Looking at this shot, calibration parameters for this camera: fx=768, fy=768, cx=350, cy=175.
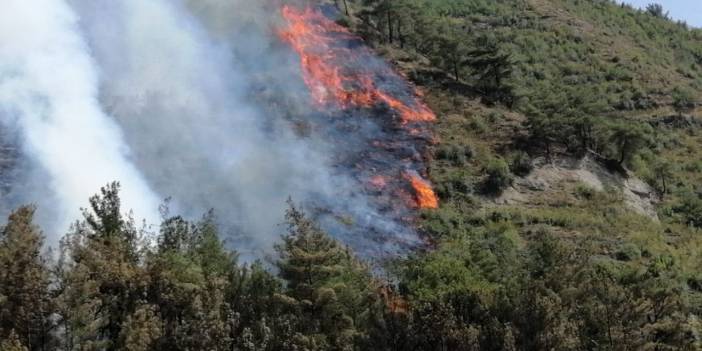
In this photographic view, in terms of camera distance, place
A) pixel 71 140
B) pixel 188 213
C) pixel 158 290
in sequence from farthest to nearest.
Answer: pixel 71 140 → pixel 188 213 → pixel 158 290

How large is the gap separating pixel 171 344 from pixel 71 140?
3009cm

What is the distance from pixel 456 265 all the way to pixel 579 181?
100 feet

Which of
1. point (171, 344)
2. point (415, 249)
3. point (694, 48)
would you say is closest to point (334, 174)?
point (415, 249)

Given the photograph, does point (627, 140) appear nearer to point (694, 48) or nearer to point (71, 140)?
point (71, 140)

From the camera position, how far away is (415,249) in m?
54.6

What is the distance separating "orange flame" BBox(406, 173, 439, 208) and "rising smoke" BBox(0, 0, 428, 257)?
454cm

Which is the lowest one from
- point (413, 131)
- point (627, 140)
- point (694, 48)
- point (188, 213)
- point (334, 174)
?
point (188, 213)

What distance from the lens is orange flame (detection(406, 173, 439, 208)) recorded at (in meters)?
61.2

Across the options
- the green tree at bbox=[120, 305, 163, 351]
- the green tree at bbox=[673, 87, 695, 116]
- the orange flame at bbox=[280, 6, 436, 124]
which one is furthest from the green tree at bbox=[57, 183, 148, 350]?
the green tree at bbox=[673, 87, 695, 116]

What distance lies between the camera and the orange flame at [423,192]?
61.2 m

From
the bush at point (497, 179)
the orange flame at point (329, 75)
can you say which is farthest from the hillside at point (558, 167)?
the orange flame at point (329, 75)

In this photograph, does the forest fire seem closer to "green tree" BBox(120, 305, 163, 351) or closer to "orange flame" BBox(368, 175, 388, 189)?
"orange flame" BBox(368, 175, 388, 189)

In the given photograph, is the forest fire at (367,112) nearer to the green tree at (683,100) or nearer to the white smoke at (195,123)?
the white smoke at (195,123)

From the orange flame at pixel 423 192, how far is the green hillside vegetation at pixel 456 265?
0.83 m
